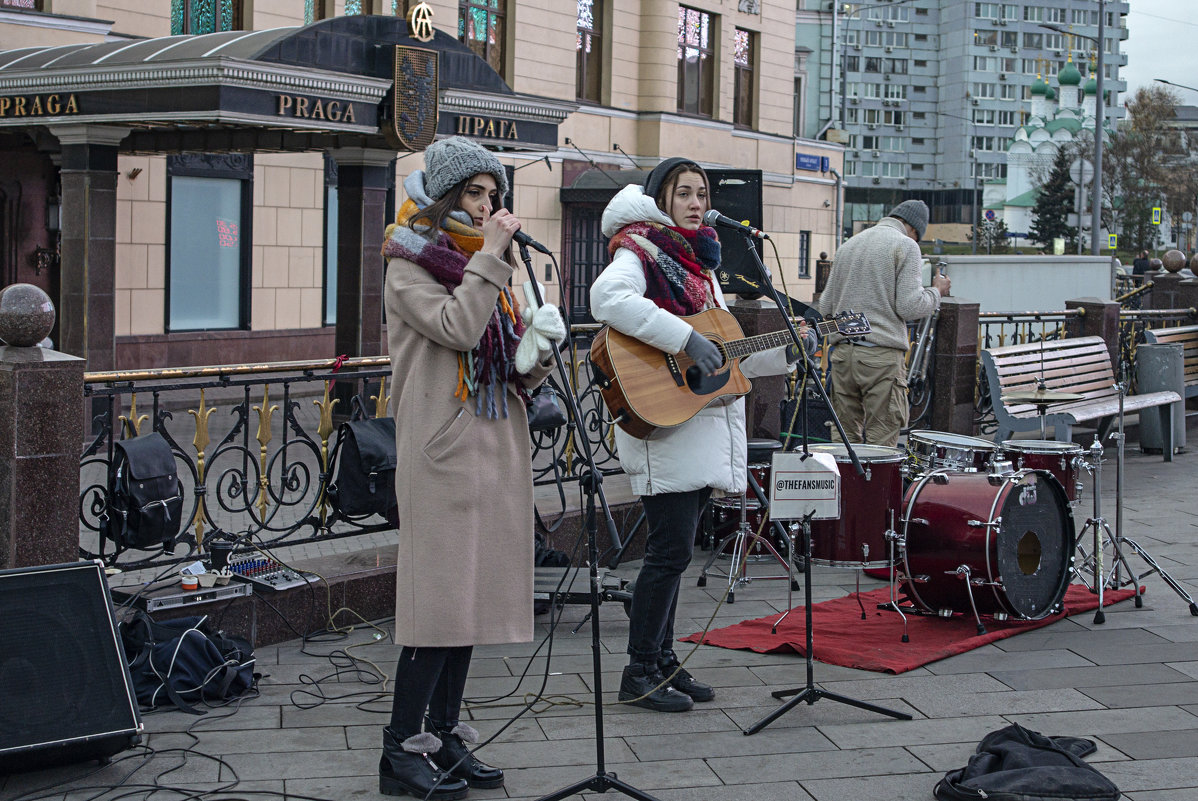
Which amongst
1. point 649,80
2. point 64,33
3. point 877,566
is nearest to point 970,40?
point 649,80

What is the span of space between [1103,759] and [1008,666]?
45.7 inches

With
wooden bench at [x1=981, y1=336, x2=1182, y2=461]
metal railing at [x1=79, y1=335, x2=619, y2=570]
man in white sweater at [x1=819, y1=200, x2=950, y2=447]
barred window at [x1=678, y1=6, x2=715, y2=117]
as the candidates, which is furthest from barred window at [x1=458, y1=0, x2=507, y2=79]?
metal railing at [x1=79, y1=335, x2=619, y2=570]

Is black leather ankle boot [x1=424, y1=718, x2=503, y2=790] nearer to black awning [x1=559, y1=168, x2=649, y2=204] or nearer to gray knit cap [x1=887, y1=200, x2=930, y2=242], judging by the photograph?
gray knit cap [x1=887, y1=200, x2=930, y2=242]

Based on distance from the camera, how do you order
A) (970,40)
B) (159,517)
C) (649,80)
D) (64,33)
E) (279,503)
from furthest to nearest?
1. (970,40)
2. (649,80)
3. (64,33)
4. (279,503)
5. (159,517)

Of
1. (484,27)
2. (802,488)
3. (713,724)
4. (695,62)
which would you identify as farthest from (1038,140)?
(713,724)

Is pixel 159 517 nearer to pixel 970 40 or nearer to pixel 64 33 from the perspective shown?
pixel 64 33

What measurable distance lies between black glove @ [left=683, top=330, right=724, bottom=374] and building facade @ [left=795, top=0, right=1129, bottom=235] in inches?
3909

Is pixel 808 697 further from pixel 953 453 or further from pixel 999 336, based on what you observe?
pixel 999 336

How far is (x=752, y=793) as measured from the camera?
4410 millimetres

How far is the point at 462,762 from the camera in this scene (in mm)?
4328

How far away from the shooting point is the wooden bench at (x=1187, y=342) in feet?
42.5

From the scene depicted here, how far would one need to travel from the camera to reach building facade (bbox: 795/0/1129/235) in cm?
10450

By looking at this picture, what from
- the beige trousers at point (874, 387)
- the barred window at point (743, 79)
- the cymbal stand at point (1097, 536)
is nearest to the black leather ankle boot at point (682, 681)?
the cymbal stand at point (1097, 536)

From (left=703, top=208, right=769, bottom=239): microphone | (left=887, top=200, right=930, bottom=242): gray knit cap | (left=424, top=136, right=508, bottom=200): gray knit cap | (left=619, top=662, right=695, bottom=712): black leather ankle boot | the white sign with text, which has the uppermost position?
(left=887, top=200, right=930, bottom=242): gray knit cap
